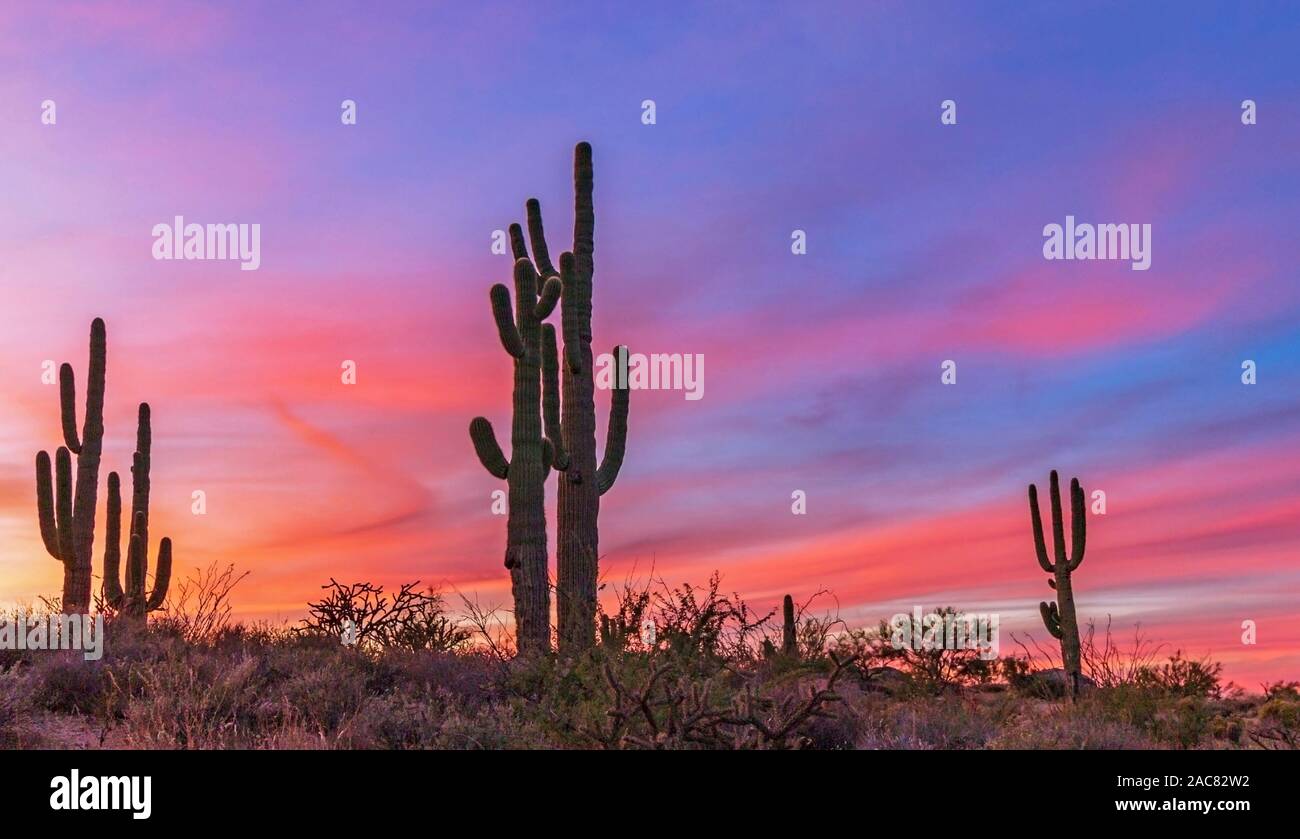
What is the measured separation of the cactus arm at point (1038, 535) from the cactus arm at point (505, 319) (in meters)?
12.3

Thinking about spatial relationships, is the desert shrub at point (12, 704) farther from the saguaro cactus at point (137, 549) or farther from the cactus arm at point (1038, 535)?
the cactus arm at point (1038, 535)

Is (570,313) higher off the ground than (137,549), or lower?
higher

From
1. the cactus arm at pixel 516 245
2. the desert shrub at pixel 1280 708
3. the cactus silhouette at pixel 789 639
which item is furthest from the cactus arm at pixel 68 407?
the desert shrub at pixel 1280 708

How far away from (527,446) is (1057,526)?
12.3 meters

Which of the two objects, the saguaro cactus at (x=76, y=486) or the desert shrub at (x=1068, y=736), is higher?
the saguaro cactus at (x=76, y=486)

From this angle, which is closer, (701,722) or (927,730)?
(701,722)

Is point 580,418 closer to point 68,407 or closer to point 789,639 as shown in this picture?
point 789,639

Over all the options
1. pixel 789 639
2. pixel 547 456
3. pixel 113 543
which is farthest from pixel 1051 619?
pixel 113 543

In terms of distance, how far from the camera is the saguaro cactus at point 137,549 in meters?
19.2

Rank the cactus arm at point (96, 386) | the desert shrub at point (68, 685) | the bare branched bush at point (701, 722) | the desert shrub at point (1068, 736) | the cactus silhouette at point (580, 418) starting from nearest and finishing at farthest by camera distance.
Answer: the bare branched bush at point (701, 722) < the desert shrub at point (1068, 736) < the desert shrub at point (68, 685) < the cactus silhouette at point (580, 418) < the cactus arm at point (96, 386)

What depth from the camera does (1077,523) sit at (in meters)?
21.3
